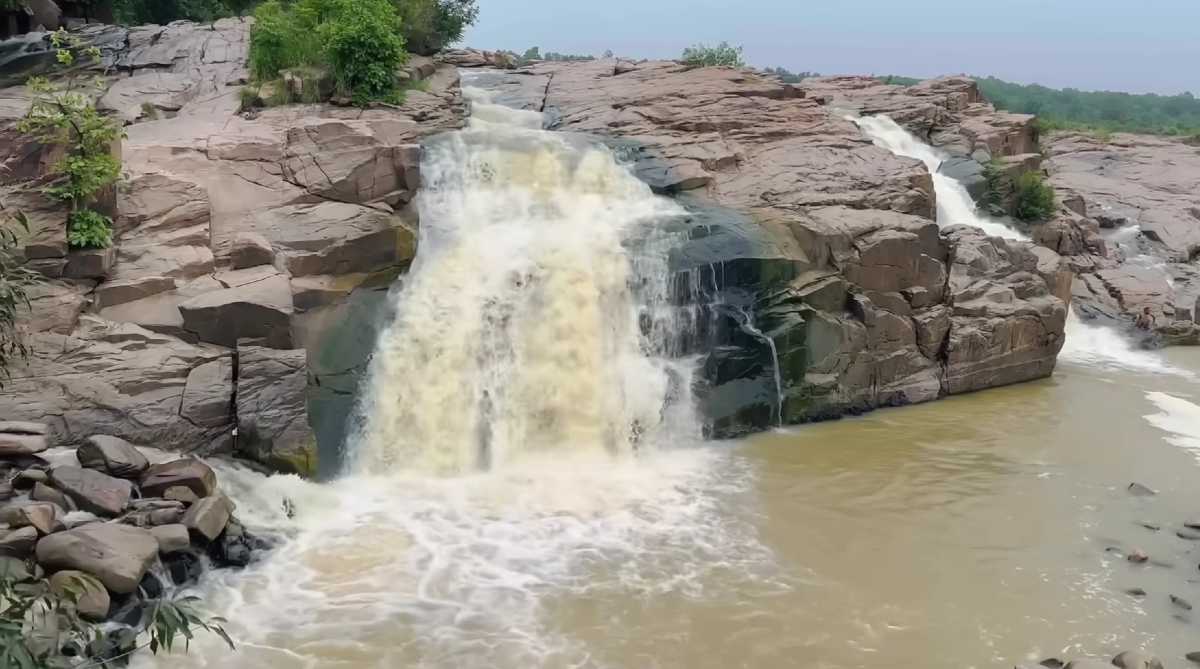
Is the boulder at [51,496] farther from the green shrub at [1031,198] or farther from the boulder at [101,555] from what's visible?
the green shrub at [1031,198]

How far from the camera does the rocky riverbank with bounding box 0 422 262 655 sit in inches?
285

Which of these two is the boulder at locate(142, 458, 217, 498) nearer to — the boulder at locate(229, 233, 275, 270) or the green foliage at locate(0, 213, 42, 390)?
the green foliage at locate(0, 213, 42, 390)

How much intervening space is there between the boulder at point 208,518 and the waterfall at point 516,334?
7.29 ft

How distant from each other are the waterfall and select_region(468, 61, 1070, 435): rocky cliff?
31.4 inches

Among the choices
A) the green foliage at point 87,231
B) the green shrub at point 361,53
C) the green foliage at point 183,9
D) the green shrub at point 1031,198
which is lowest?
the green foliage at point 87,231

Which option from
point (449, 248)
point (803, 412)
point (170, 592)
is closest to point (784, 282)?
point (803, 412)

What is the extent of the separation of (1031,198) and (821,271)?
7.98 metres

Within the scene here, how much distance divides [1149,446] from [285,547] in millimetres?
10990

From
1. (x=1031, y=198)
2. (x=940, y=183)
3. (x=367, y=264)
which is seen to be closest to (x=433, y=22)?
(x=367, y=264)

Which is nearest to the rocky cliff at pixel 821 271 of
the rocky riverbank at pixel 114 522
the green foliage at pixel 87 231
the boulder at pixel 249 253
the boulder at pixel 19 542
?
the boulder at pixel 249 253

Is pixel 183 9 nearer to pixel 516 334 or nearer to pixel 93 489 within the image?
pixel 516 334

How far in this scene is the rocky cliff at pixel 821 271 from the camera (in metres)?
12.9

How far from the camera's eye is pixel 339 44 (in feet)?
51.3

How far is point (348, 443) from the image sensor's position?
35.1ft
